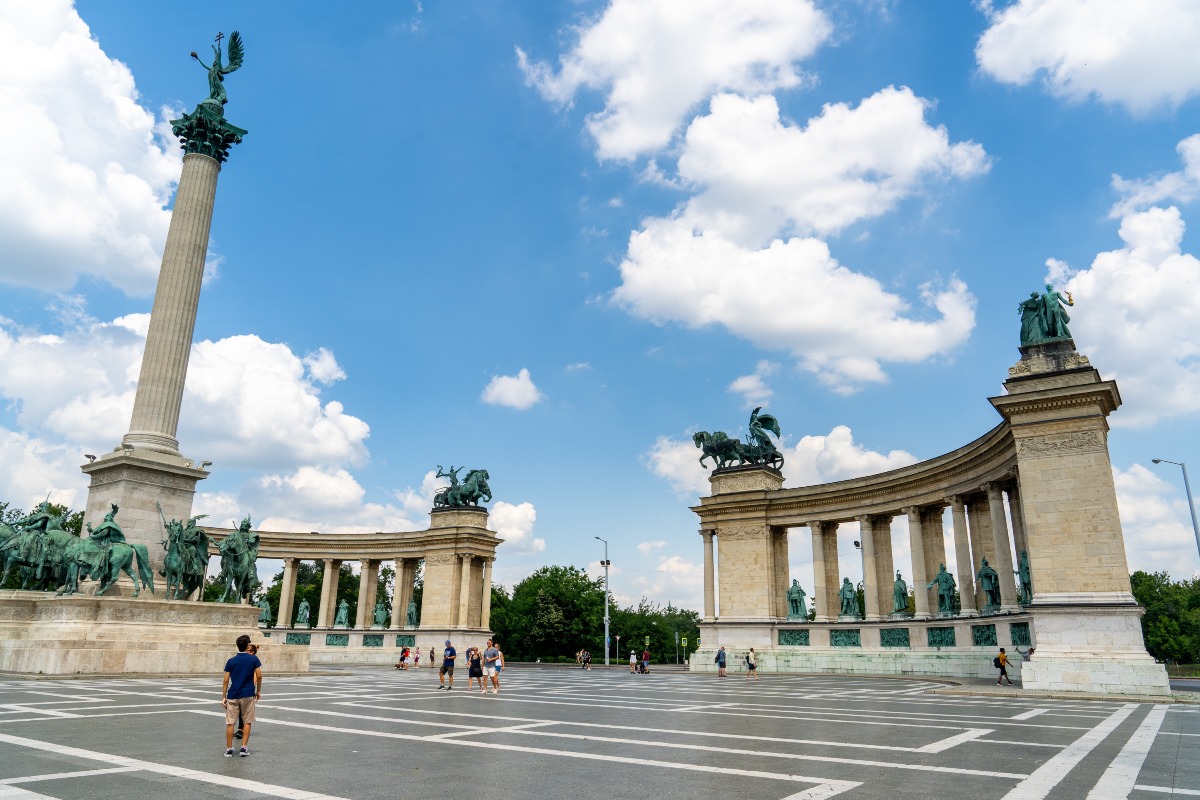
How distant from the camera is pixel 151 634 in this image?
2834cm

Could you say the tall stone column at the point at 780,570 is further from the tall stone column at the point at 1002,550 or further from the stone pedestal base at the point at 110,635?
the stone pedestal base at the point at 110,635

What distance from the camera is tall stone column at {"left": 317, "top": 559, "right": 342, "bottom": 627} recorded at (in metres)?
67.6

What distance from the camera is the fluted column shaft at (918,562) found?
42469 millimetres

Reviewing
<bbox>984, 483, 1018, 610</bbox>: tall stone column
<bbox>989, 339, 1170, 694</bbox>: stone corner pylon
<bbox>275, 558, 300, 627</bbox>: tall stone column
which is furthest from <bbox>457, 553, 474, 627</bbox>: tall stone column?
<bbox>989, 339, 1170, 694</bbox>: stone corner pylon

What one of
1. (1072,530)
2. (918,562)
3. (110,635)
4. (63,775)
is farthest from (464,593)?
(63,775)

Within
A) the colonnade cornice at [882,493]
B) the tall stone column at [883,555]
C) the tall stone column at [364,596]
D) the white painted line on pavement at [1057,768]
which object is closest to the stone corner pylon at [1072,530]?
the colonnade cornice at [882,493]

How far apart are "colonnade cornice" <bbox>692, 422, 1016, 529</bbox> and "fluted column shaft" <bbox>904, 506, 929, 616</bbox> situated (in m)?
0.84

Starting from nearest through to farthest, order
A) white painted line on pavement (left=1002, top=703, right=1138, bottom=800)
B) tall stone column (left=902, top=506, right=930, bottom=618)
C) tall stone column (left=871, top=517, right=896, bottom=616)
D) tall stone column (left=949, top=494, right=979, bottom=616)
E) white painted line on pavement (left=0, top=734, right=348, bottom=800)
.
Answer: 1. white painted line on pavement (left=0, top=734, right=348, bottom=800)
2. white painted line on pavement (left=1002, top=703, right=1138, bottom=800)
3. tall stone column (left=949, top=494, right=979, bottom=616)
4. tall stone column (left=902, top=506, right=930, bottom=618)
5. tall stone column (left=871, top=517, right=896, bottom=616)

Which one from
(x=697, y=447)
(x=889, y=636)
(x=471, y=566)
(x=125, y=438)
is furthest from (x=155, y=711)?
(x=471, y=566)

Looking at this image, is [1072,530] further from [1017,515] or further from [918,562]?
[918,562]

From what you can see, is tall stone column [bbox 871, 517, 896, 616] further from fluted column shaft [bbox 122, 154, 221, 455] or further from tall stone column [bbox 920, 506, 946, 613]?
fluted column shaft [bbox 122, 154, 221, 455]

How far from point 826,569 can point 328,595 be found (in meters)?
45.2

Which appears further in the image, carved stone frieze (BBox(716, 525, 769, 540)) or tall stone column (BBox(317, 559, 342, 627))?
tall stone column (BBox(317, 559, 342, 627))

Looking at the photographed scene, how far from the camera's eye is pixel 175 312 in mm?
35531
